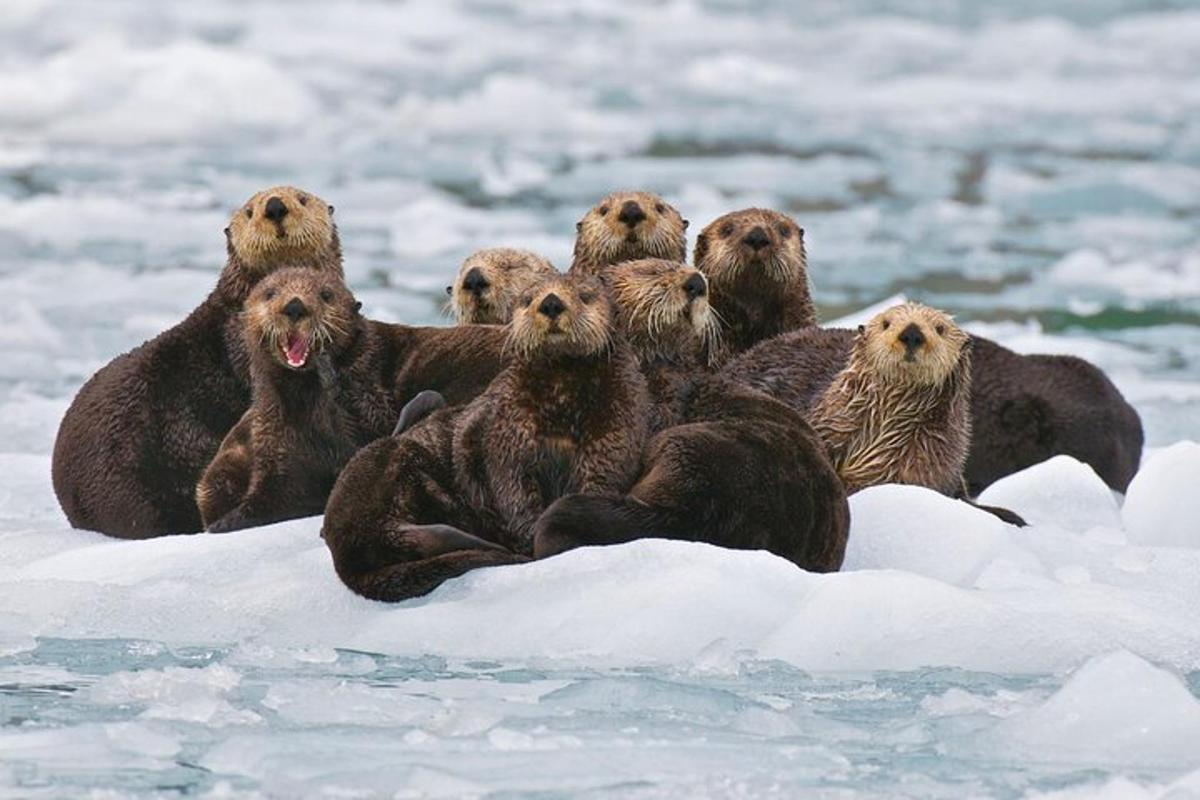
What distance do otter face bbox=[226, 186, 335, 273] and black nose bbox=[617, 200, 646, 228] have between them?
1068 mm

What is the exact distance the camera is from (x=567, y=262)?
15688mm

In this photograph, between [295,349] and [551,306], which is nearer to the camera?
[551,306]

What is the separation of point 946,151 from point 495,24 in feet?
23.4

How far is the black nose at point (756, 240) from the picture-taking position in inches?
287

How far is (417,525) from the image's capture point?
5.42 m

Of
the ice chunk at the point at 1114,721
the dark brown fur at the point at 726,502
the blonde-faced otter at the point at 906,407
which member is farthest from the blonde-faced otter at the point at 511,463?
the blonde-faced otter at the point at 906,407

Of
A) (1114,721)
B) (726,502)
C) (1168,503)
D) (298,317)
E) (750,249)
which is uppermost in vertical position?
(750,249)

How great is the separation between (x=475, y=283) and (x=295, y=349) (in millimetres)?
1276

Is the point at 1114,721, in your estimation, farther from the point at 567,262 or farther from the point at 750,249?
the point at 567,262

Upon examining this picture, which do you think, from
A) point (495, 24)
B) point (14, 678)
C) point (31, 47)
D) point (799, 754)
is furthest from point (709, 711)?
point (495, 24)

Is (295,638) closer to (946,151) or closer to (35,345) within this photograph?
(35,345)

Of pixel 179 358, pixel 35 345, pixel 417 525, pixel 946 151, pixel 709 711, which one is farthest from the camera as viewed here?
pixel 946 151

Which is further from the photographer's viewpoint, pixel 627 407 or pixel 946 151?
pixel 946 151

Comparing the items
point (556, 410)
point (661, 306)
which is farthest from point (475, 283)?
point (556, 410)
